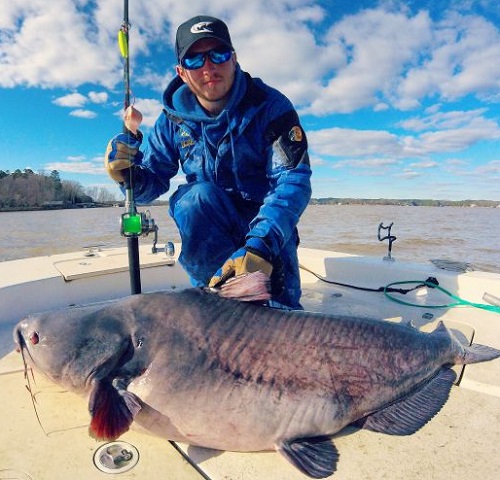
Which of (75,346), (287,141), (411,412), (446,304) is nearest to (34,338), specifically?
(75,346)

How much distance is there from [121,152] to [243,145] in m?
0.98

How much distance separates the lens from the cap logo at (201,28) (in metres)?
2.95

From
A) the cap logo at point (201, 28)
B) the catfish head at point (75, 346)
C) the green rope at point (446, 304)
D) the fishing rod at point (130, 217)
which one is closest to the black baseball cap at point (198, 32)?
the cap logo at point (201, 28)

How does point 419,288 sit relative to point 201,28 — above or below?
below

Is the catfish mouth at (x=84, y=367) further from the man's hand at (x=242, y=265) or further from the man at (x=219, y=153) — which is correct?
the man at (x=219, y=153)

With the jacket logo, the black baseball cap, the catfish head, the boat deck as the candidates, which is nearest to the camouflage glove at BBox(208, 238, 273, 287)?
the catfish head

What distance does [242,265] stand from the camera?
7.54 ft

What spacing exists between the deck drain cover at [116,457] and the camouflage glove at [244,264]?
0.89m

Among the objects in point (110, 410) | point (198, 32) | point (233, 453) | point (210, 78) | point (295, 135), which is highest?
point (198, 32)

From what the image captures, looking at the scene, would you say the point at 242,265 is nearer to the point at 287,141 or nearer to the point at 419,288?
the point at 287,141

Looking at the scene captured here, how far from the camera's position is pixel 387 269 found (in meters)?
4.91

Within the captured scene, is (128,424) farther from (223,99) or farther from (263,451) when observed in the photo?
(223,99)

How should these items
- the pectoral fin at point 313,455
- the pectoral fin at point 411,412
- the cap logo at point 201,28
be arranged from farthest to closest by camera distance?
the cap logo at point 201,28, the pectoral fin at point 411,412, the pectoral fin at point 313,455

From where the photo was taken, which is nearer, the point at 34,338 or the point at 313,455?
the point at 313,455
